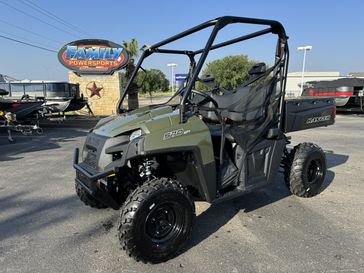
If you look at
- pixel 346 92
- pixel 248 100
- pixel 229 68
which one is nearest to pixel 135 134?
pixel 248 100

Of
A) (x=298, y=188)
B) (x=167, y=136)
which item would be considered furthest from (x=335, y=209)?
(x=167, y=136)

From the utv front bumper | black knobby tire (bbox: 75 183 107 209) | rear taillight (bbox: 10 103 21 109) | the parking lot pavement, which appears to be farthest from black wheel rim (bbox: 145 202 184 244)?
rear taillight (bbox: 10 103 21 109)

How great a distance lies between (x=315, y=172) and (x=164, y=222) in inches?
107

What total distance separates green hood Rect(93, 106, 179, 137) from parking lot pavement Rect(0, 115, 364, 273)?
1110 millimetres

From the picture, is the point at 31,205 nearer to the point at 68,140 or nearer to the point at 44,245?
the point at 44,245

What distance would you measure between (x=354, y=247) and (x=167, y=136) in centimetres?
207

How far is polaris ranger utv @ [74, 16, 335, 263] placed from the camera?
2.86 meters

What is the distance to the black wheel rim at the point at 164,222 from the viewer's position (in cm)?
292

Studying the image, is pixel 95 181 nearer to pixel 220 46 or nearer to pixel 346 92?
pixel 220 46

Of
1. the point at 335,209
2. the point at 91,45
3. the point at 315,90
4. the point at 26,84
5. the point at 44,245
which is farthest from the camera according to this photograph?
the point at 315,90

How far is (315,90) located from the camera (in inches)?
773

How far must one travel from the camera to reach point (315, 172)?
186 inches

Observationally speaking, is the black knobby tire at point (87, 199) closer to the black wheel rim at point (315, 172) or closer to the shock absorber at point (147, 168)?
the shock absorber at point (147, 168)

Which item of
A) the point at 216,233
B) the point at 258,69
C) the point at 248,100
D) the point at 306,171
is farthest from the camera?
the point at 306,171
